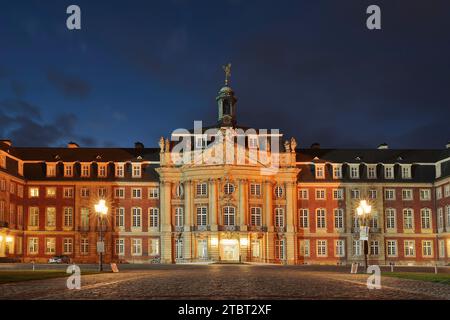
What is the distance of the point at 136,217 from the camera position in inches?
3489

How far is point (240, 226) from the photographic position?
8350 cm

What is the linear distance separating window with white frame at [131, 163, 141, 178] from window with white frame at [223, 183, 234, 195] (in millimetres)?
11925

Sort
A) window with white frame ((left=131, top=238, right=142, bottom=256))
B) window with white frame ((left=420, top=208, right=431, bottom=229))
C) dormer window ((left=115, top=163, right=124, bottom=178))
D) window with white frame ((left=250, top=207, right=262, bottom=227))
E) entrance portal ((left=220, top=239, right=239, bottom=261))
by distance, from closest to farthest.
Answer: entrance portal ((left=220, top=239, right=239, bottom=261)), window with white frame ((left=250, top=207, right=262, bottom=227)), window with white frame ((left=131, top=238, right=142, bottom=256)), window with white frame ((left=420, top=208, right=431, bottom=229)), dormer window ((left=115, top=163, right=124, bottom=178))

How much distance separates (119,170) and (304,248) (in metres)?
25.4

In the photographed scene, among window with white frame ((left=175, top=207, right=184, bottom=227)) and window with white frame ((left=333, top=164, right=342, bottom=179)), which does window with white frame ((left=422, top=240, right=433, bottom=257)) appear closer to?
window with white frame ((left=333, top=164, right=342, bottom=179))

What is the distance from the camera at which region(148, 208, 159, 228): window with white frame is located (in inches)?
3487

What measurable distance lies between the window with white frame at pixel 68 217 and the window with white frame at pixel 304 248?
28949 mm

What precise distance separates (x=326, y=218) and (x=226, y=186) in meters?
14.1

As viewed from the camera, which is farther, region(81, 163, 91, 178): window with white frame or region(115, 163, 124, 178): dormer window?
region(115, 163, 124, 178): dormer window

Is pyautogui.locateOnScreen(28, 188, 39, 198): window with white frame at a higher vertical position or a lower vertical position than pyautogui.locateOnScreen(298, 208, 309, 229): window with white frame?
higher

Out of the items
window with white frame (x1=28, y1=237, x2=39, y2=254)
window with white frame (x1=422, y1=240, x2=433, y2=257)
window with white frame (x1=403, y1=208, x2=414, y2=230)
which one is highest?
window with white frame (x1=403, y1=208, x2=414, y2=230)

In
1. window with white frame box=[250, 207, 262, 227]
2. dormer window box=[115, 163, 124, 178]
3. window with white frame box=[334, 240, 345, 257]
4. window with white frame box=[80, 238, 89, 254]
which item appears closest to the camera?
window with white frame box=[250, 207, 262, 227]

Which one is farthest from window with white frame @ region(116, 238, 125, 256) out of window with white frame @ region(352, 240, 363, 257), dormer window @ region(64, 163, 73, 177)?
window with white frame @ region(352, 240, 363, 257)
